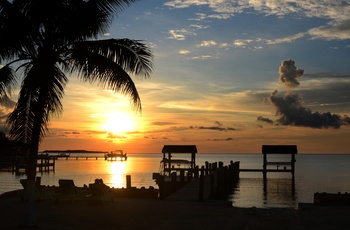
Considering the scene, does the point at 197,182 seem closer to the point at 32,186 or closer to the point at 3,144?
the point at 32,186

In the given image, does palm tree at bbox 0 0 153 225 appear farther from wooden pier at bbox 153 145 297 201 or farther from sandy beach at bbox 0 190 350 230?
wooden pier at bbox 153 145 297 201

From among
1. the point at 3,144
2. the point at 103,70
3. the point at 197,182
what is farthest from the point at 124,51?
the point at 3,144

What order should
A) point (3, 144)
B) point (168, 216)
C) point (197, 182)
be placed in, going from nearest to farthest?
1. point (168, 216)
2. point (197, 182)
3. point (3, 144)

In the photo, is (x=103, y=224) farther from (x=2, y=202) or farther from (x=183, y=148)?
(x=183, y=148)

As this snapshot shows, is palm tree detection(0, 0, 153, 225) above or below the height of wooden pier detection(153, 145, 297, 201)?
above

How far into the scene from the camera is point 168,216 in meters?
15.0

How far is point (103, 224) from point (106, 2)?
252 inches

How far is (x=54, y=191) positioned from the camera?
19.7m

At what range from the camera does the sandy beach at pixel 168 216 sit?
13219mm

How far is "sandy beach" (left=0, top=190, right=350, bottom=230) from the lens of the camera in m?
13.2

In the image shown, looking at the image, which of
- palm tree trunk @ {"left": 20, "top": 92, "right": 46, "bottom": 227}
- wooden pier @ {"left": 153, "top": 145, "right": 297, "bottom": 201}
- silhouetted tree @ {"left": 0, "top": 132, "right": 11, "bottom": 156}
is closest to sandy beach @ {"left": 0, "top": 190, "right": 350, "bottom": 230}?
palm tree trunk @ {"left": 20, "top": 92, "right": 46, "bottom": 227}

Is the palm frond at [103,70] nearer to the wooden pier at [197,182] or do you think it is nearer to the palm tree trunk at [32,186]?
the palm tree trunk at [32,186]

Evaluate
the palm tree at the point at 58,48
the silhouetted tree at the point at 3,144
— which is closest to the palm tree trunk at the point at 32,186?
the palm tree at the point at 58,48

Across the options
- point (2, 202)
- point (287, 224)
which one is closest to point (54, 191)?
point (2, 202)
